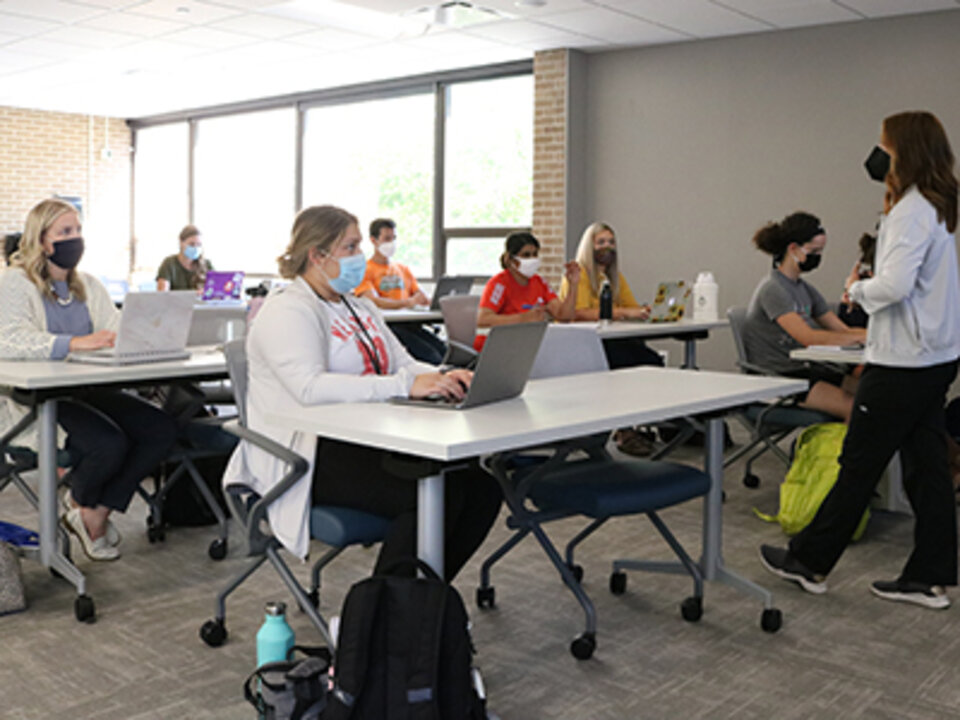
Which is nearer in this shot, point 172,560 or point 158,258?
point 172,560

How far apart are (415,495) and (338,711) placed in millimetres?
593

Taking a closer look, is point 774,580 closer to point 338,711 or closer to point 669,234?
point 338,711

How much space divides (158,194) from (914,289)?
10672 mm

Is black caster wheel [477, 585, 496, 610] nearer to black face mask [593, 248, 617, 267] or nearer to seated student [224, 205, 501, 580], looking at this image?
seated student [224, 205, 501, 580]

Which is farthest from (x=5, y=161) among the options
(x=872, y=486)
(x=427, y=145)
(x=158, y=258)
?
(x=872, y=486)

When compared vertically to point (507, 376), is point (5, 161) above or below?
above

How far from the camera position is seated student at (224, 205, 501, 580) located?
2.52 m

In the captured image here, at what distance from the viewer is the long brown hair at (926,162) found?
3.06 m

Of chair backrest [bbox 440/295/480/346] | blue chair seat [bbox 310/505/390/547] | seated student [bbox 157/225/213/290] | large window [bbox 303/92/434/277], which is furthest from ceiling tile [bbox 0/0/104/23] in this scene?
blue chair seat [bbox 310/505/390/547]

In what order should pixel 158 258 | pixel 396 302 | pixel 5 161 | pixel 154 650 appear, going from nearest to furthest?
1. pixel 154 650
2. pixel 396 302
3. pixel 5 161
4. pixel 158 258

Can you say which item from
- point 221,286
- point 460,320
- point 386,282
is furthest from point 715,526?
point 221,286

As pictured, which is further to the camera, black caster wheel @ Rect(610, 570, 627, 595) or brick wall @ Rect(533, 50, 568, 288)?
brick wall @ Rect(533, 50, 568, 288)

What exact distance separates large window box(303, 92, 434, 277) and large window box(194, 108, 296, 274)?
0.41m

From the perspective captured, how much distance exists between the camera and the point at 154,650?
2.80 m
